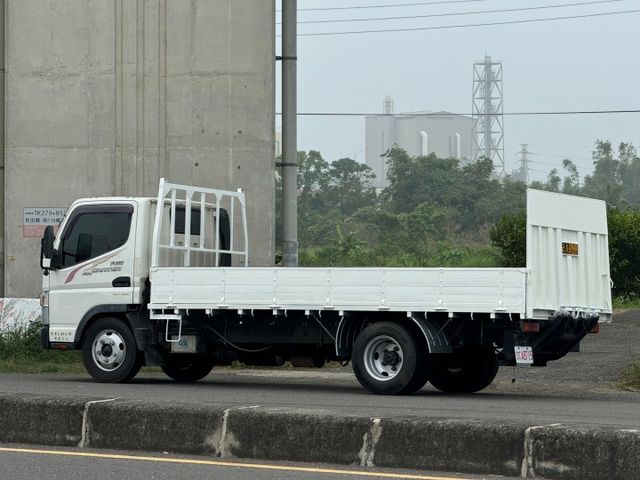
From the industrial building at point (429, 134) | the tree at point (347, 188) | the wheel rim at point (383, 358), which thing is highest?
the industrial building at point (429, 134)

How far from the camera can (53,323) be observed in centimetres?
1831

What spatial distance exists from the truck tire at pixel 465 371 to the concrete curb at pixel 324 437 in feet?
22.2

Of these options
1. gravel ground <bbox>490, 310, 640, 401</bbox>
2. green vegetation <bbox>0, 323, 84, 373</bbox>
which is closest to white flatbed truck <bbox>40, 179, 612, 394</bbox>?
gravel ground <bbox>490, 310, 640, 401</bbox>

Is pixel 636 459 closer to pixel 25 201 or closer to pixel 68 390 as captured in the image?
pixel 68 390

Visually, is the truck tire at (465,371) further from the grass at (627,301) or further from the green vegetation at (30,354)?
the grass at (627,301)

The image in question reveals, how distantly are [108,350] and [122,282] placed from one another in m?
0.98

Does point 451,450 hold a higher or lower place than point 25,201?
lower

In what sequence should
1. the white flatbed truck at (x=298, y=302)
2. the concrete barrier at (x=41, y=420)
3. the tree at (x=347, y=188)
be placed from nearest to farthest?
the concrete barrier at (x=41, y=420) → the white flatbed truck at (x=298, y=302) → the tree at (x=347, y=188)

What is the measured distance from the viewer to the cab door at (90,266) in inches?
700

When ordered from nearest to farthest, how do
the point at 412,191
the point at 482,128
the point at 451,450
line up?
the point at 451,450
the point at 412,191
the point at 482,128

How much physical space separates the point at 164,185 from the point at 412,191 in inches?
2339

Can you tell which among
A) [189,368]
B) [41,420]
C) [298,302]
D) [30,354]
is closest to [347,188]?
[30,354]

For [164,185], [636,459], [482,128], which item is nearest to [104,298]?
[164,185]

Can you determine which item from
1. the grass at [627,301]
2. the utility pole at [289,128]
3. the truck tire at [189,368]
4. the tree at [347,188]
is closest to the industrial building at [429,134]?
the tree at [347,188]
